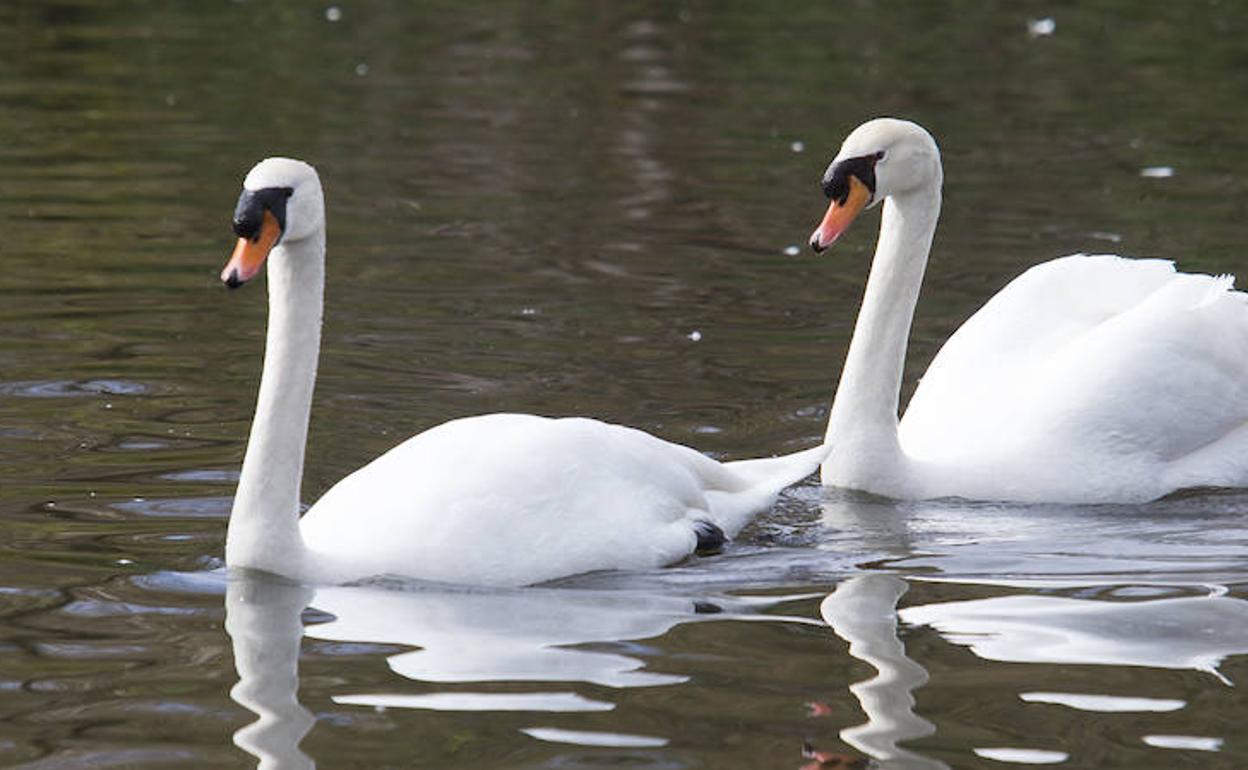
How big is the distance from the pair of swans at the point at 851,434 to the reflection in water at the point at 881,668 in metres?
0.66

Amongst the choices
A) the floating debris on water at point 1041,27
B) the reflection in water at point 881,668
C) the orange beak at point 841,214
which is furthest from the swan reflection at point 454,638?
the floating debris on water at point 1041,27

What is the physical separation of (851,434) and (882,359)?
1.10 ft

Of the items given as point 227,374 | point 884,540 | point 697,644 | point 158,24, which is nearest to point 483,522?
point 697,644

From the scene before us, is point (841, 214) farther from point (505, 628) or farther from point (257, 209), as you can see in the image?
point (257, 209)

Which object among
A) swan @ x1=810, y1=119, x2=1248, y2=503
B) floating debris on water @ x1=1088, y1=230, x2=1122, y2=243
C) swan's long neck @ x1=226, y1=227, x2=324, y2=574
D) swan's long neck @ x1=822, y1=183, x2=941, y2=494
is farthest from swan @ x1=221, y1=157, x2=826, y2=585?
floating debris on water @ x1=1088, y1=230, x2=1122, y2=243

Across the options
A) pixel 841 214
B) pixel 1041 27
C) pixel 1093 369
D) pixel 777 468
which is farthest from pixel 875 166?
pixel 1041 27

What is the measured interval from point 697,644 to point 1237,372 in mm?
3425

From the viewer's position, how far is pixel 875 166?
9.00 meters

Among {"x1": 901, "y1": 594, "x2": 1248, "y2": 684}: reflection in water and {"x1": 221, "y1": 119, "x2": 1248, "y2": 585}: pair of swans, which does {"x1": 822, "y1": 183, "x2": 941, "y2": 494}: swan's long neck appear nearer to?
{"x1": 221, "y1": 119, "x2": 1248, "y2": 585}: pair of swans

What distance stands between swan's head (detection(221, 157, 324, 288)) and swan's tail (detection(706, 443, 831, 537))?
1819 mm

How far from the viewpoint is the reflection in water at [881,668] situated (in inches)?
239

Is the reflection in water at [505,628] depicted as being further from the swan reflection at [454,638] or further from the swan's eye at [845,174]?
the swan's eye at [845,174]

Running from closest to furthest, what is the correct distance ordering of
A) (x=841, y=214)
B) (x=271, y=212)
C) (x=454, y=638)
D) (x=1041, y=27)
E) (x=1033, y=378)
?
(x=454, y=638), (x=271, y=212), (x=841, y=214), (x=1033, y=378), (x=1041, y=27)

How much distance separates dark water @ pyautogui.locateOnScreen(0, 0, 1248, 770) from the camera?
20.8ft
